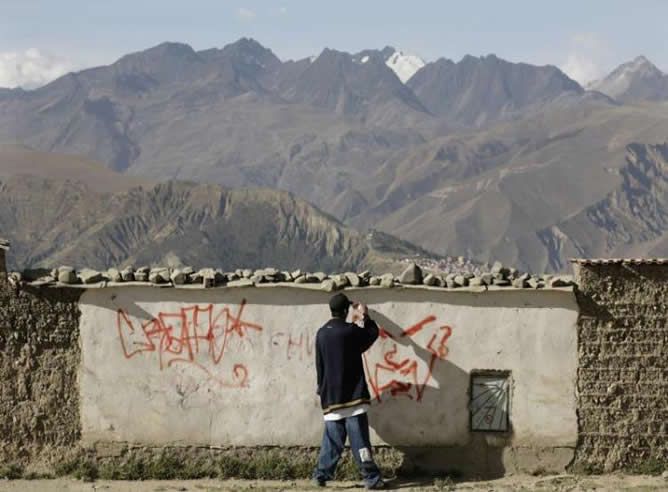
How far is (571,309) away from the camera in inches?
325

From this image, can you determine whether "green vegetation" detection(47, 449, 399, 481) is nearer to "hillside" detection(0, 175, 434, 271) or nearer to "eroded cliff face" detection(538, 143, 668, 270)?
"hillside" detection(0, 175, 434, 271)

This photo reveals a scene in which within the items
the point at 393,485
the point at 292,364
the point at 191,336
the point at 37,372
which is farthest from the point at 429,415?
the point at 37,372

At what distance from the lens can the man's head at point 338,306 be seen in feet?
25.6

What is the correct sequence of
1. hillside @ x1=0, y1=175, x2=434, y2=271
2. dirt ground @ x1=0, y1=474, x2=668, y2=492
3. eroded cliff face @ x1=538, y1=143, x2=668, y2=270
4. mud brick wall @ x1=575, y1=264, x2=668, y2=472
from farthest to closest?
1. eroded cliff face @ x1=538, y1=143, x2=668, y2=270
2. hillside @ x1=0, y1=175, x2=434, y2=271
3. mud brick wall @ x1=575, y1=264, x2=668, y2=472
4. dirt ground @ x1=0, y1=474, x2=668, y2=492

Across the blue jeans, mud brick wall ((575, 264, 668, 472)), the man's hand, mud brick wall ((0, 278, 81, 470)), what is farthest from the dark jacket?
mud brick wall ((0, 278, 81, 470))

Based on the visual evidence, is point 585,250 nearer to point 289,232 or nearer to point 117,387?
point 289,232

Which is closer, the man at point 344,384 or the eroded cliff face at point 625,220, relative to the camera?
the man at point 344,384

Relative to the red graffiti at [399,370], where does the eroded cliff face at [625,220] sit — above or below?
above

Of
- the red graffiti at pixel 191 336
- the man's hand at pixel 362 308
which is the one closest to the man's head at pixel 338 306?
the man's hand at pixel 362 308

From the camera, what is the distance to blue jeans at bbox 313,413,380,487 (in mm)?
7746

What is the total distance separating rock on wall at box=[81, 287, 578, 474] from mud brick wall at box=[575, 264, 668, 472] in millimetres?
159

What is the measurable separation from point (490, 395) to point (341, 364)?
4.88ft

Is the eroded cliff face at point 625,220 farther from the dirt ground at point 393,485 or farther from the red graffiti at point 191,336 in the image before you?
the red graffiti at point 191,336

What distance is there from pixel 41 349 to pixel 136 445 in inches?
46.0
